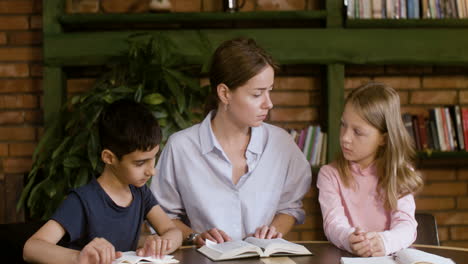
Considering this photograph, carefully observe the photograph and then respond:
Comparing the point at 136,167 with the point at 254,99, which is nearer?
the point at 136,167

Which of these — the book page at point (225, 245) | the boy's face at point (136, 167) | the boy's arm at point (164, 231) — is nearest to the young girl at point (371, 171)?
the book page at point (225, 245)

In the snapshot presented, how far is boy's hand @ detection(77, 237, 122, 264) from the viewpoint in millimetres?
1518

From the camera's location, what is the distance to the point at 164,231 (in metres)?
1.93

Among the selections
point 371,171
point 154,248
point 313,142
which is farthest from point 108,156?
point 313,142

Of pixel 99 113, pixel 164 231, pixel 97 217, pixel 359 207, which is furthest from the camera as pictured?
pixel 99 113

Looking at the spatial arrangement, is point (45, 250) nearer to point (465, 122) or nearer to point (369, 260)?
point (369, 260)

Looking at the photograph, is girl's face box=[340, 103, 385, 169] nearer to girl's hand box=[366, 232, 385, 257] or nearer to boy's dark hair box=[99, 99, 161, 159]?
girl's hand box=[366, 232, 385, 257]

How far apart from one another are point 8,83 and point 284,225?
2.03 meters

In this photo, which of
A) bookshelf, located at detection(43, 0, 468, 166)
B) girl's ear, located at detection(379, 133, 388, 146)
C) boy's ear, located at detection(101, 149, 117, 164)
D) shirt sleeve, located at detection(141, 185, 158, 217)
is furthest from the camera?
bookshelf, located at detection(43, 0, 468, 166)

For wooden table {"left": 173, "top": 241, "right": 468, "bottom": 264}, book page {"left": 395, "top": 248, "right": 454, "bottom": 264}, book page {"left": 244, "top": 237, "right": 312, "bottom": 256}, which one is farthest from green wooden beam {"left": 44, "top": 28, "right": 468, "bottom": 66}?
book page {"left": 395, "top": 248, "right": 454, "bottom": 264}

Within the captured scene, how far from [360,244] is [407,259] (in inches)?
6.9

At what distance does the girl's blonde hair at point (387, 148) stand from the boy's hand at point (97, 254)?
2.83ft

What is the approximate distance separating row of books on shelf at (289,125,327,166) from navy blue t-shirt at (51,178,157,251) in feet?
5.30

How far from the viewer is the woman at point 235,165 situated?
6.97 feet
